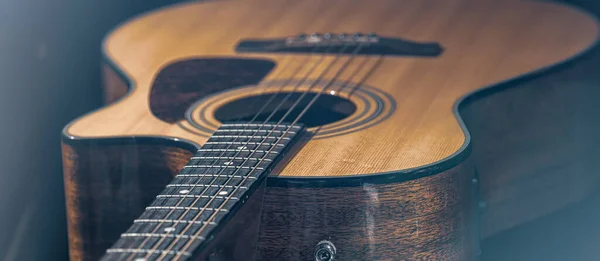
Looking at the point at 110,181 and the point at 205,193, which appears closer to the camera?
the point at 205,193

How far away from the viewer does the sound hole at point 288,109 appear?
120cm

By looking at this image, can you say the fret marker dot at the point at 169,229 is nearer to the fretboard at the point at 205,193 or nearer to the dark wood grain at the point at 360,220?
the fretboard at the point at 205,193

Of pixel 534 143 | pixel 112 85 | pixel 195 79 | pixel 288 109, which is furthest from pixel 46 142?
pixel 534 143

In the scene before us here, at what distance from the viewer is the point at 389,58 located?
1.40 m

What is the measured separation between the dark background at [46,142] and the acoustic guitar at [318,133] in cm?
12

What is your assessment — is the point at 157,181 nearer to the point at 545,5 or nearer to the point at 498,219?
the point at 498,219

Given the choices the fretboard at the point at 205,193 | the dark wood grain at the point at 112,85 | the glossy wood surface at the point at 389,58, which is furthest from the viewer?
the dark wood grain at the point at 112,85

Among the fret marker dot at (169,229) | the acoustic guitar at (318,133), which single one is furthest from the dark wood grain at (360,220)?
the fret marker dot at (169,229)

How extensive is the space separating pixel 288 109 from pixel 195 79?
0.20m

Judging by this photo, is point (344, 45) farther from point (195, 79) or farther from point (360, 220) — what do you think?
point (360, 220)

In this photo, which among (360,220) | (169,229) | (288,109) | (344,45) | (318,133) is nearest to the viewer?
(169,229)

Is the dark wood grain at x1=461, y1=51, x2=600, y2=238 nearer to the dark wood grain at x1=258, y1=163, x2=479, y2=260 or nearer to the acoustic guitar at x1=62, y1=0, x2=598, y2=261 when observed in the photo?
the acoustic guitar at x1=62, y1=0, x2=598, y2=261

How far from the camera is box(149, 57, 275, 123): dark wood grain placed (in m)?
1.25

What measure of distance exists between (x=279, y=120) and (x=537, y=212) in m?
0.43
